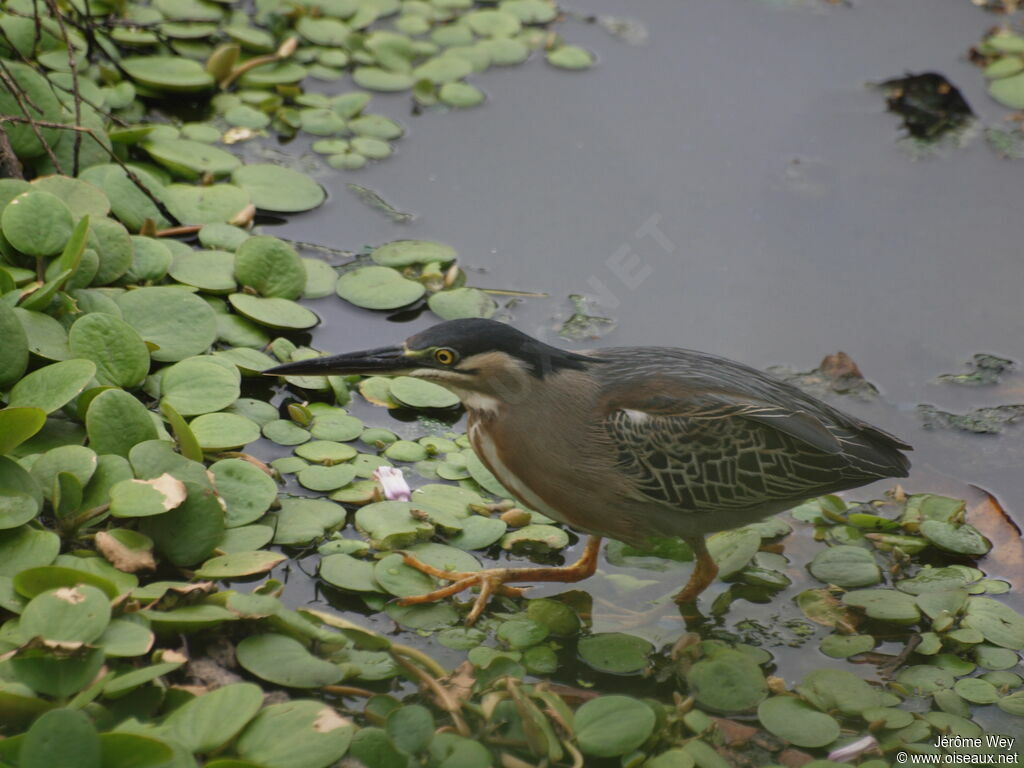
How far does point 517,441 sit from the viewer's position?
14.6 feet

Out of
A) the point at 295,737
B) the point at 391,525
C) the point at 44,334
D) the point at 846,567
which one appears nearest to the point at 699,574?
the point at 846,567

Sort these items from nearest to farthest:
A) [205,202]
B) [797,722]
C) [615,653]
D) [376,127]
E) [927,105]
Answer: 1. [797,722]
2. [615,653]
3. [205,202]
4. [376,127]
5. [927,105]

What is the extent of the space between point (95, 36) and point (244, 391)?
2876 millimetres

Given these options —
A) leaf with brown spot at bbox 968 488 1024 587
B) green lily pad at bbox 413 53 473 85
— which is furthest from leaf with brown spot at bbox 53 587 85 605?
green lily pad at bbox 413 53 473 85

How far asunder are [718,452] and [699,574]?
0.53 m

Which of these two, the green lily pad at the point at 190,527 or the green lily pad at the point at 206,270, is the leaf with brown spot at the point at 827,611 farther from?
the green lily pad at the point at 206,270

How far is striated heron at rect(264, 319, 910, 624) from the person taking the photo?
4.40 metres

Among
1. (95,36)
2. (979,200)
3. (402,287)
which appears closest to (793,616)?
(402,287)

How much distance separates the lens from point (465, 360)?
4.33 metres

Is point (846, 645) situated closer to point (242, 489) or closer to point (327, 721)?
point (327, 721)

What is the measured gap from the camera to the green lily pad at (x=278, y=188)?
6172 millimetres

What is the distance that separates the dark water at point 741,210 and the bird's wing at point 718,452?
0.52 meters

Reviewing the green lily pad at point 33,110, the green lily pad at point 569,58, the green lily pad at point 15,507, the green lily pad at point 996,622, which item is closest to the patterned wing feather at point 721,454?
the green lily pad at point 996,622

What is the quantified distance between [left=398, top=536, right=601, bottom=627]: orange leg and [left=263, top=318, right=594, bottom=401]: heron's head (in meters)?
0.69
